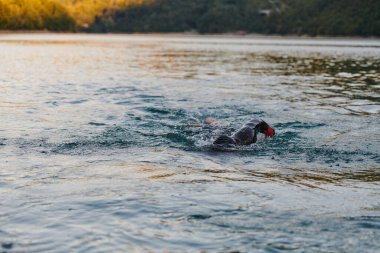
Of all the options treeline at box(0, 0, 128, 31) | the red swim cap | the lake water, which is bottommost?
the lake water

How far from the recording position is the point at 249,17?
164m

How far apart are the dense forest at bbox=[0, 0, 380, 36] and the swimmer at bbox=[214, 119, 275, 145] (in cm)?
11295

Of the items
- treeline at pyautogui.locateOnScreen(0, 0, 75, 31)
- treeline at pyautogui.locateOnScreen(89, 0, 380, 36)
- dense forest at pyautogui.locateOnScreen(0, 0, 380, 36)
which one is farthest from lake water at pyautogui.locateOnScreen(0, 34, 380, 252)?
treeline at pyautogui.locateOnScreen(0, 0, 75, 31)

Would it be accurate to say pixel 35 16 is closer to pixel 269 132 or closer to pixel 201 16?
pixel 201 16

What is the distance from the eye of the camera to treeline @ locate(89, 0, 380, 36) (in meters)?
125

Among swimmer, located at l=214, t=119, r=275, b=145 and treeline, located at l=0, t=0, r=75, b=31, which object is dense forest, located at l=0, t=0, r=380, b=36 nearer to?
treeline, located at l=0, t=0, r=75, b=31

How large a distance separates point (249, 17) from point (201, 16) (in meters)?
16.3

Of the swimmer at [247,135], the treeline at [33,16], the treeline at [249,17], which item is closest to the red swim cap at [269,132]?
the swimmer at [247,135]

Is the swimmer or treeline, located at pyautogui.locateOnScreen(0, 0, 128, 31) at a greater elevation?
treeline, located at pyautogui.locateOnScreen(0, 0, 128, 31)

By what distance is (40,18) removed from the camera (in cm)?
14125

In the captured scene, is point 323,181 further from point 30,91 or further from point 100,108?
point 30,91

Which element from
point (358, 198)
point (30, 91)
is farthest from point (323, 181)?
point (30, 91)

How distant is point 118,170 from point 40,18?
144 m

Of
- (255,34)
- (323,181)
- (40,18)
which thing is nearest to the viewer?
(323,181)
